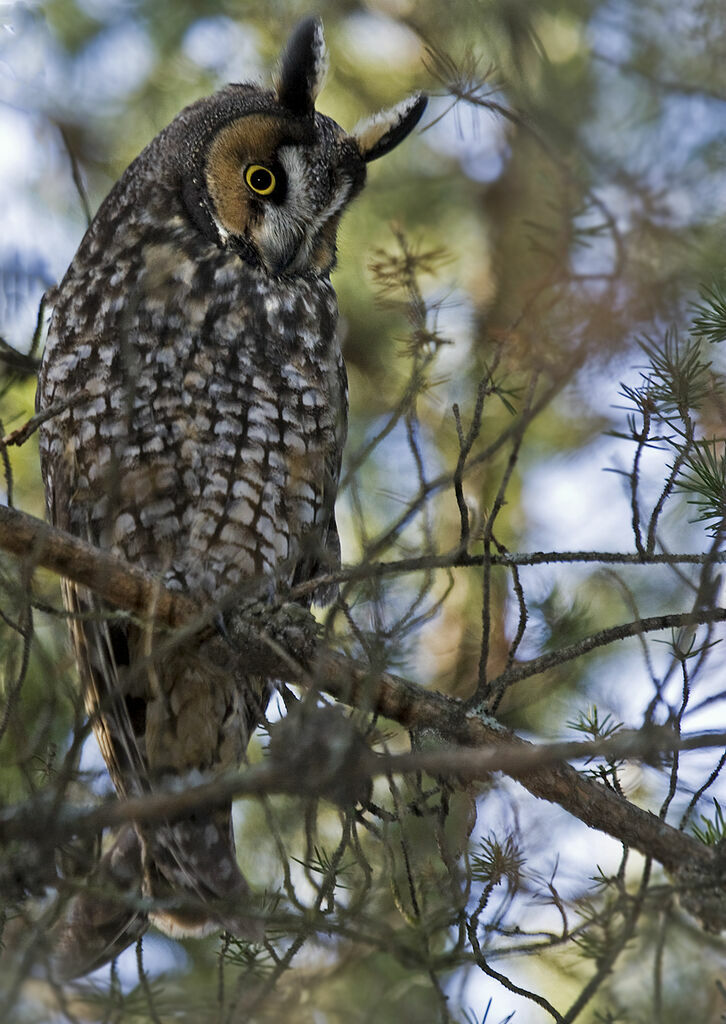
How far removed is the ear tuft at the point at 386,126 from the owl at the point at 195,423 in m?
0.23

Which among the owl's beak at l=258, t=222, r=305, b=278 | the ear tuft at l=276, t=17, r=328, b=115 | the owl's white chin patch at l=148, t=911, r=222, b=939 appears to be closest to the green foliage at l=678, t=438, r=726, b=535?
the owl's beak at l=258, t=222, r=305, b=278

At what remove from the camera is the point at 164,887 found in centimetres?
283

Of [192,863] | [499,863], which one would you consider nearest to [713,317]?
[499,863]

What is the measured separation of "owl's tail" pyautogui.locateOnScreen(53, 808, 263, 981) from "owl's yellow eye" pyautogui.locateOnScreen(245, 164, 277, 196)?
5.40ft

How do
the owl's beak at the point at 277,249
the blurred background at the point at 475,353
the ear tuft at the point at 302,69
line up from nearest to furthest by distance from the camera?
the blurred background at the point at 475,353, the owl's beak at the point at 277,249, the ear tuft at the point at 302,69

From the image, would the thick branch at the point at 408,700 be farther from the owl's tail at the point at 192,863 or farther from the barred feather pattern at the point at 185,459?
the owl's tail at the point at 192,863

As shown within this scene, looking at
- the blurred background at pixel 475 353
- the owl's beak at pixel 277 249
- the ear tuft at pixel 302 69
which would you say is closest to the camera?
the blurred background at pixel 475 353

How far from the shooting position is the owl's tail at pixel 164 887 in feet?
6.88

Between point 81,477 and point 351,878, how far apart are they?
1.23 meters

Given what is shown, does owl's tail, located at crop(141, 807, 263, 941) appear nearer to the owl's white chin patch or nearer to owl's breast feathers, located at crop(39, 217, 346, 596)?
the owl's white chin patch

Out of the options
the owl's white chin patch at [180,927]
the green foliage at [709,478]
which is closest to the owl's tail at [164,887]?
the owl's white chin patch at [180,927]

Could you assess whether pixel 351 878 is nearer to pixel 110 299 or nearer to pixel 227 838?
pixel 227 838

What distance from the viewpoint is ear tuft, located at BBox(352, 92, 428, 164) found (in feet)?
10.6

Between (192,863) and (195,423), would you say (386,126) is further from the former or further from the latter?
(192,863)
